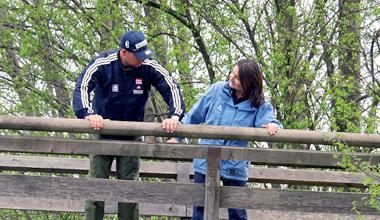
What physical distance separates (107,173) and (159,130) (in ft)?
2.86

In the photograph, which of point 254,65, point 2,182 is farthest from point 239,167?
point 2,182

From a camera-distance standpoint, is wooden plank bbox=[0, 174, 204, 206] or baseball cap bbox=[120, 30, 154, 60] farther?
baseball cap bbox=[120, 30, 154, 60]

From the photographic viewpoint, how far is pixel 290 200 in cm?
353

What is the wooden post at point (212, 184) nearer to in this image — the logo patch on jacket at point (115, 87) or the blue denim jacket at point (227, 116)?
the blue denim jacket at point (227, 116)

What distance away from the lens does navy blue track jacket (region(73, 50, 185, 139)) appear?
3953 mm

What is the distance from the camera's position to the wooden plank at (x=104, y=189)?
135 inches

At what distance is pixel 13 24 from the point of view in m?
10.2

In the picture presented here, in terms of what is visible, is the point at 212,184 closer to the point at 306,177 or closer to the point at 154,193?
the point at 154,193

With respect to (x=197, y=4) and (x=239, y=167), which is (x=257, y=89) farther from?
(x=197, y=4)

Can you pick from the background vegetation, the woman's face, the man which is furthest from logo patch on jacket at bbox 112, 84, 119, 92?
the background vegetation

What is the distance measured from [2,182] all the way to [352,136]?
2.53 metres

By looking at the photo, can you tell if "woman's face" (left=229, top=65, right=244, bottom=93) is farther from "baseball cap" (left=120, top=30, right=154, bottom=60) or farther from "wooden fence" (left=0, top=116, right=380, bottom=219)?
"baseball cap" (left=120, top=30, right=154, bottom=60)

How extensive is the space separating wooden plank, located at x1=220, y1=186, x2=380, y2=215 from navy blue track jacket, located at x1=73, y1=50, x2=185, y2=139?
0.86 meters

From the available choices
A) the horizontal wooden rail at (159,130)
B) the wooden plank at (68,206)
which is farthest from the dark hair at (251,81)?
the wooden plank at (68,206)
